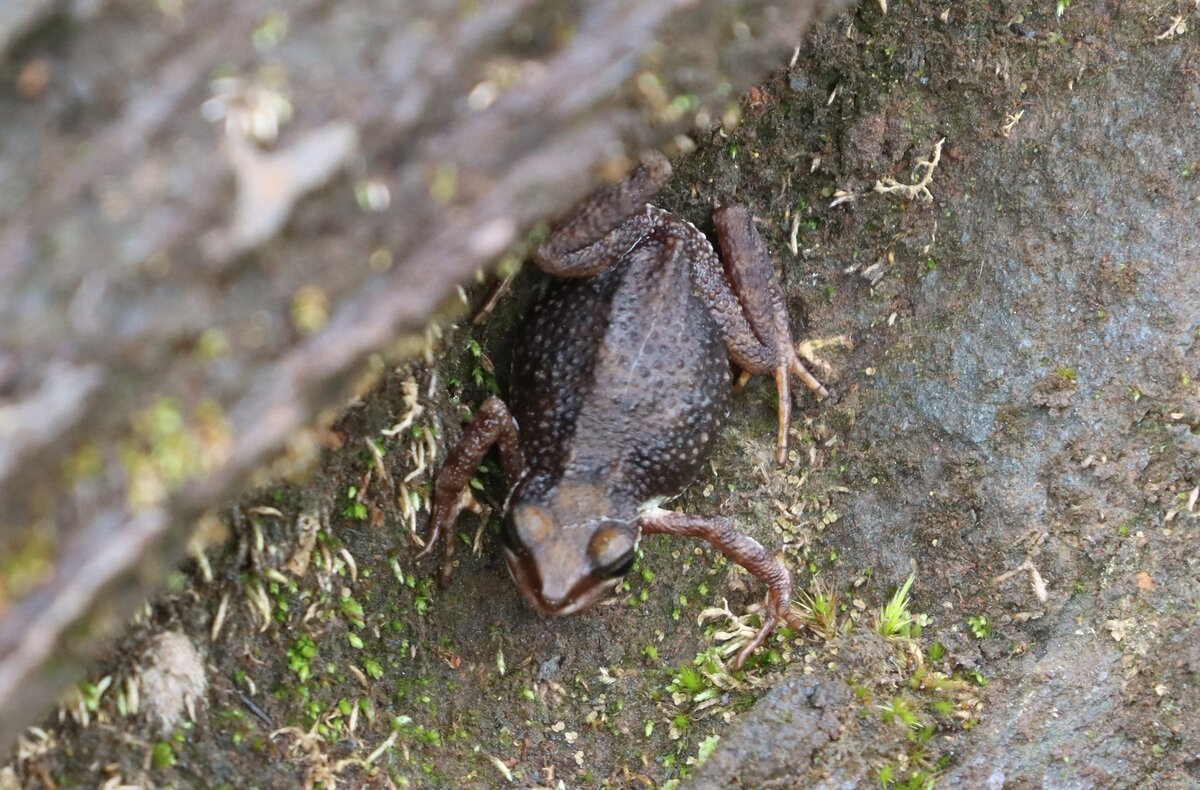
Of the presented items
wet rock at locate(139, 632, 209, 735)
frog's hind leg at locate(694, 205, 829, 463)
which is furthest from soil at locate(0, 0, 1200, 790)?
wet rock at locate(139, 632, 209, 735)

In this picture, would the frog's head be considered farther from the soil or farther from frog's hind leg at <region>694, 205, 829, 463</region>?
frog's hind leg at <region>694, 205, 829, 463</region>

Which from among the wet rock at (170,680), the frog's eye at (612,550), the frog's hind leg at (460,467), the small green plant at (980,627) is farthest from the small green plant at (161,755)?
the small green plant at (980,627)

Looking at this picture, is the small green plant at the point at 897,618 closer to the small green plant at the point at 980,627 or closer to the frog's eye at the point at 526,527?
the small green plant at the point at 980,627

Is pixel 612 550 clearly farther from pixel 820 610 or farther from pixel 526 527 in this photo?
pixel 820 610

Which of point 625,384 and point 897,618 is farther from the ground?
point 625,384

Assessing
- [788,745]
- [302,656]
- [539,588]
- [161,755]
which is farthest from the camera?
[788,745]

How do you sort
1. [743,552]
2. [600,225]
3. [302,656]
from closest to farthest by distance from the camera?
1. [302,656]
2. [600,225]
3. [743,552]

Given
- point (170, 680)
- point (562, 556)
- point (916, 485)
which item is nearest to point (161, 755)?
point (170, 680)

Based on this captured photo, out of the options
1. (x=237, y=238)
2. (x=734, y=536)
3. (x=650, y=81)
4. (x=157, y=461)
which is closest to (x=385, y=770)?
(x=734, y=536)
